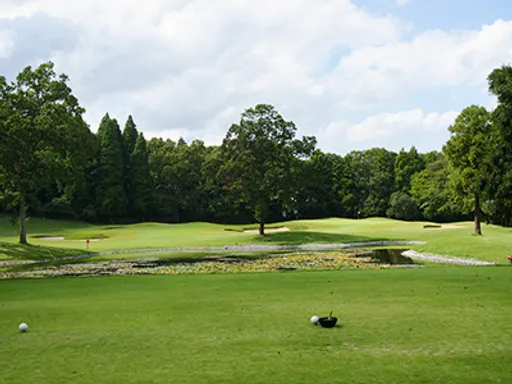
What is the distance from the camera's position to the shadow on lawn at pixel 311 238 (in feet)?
158

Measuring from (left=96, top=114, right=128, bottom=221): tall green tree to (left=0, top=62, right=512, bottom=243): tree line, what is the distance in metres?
0.17

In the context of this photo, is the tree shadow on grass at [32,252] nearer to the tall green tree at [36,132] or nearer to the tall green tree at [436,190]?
the tall green tree at [36,132]

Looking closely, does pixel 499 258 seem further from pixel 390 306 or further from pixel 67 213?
pixel 67 213

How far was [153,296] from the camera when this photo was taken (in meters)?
14.6

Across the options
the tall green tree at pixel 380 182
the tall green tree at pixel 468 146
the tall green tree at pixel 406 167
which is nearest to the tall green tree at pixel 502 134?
the tall green tree at pixel 468 146

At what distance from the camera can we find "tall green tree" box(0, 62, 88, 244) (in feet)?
129

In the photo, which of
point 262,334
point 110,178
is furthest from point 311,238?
point 110,178

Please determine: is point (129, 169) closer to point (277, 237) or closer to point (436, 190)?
point (277, 237)

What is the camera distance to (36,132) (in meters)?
41.5

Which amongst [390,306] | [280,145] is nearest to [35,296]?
[390,306]

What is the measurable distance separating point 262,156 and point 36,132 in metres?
21.3

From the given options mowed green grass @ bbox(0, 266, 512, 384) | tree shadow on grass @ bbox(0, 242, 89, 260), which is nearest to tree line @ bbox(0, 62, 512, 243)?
tree shadow on grass @ bbox(0, 242, 89, 260)

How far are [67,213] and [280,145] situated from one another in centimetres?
4622

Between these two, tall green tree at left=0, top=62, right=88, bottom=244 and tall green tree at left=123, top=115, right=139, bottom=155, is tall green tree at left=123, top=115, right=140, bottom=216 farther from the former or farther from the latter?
tall green tree at left=0, top=62, right=88, bottom=244
